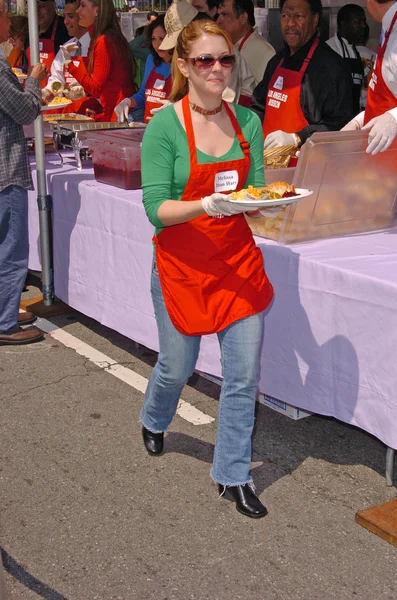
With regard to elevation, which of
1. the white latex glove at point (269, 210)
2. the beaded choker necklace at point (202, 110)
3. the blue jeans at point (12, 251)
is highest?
the beaded choker necklace at point (202, 110)

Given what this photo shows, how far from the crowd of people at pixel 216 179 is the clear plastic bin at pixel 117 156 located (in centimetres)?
38

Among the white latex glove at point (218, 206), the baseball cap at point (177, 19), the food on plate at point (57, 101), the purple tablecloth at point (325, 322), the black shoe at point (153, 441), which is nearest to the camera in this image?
the white latex glove at point (218, 206)

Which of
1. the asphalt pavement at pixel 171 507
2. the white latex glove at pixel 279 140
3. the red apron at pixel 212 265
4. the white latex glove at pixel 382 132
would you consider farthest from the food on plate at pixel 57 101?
the red apron at pixel 212 265

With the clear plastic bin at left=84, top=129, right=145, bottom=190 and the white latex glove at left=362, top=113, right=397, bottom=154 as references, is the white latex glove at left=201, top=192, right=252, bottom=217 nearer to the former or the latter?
the white latex glove at left=362, top=113, right=397, bottom=154

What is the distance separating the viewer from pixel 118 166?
4.39 meters

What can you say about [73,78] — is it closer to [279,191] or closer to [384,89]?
[384,89]

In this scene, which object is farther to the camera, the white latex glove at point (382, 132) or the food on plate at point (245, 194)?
the white latex glove at point (382, 132)

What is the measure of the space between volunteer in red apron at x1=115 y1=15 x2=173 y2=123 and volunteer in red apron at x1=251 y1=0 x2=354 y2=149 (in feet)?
4.29

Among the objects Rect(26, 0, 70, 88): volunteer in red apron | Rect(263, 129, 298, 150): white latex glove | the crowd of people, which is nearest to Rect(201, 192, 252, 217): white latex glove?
the crowd of people

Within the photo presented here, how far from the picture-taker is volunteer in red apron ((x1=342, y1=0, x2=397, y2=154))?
123 inches

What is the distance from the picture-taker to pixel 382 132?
3113 mm

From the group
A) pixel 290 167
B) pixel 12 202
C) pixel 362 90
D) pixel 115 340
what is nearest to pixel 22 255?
pixel 12 202

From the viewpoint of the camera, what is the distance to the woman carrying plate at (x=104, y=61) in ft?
18.3

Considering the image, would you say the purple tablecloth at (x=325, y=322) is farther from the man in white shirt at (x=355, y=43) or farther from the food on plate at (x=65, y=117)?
the man in white shirt at (x=355, y=43)
